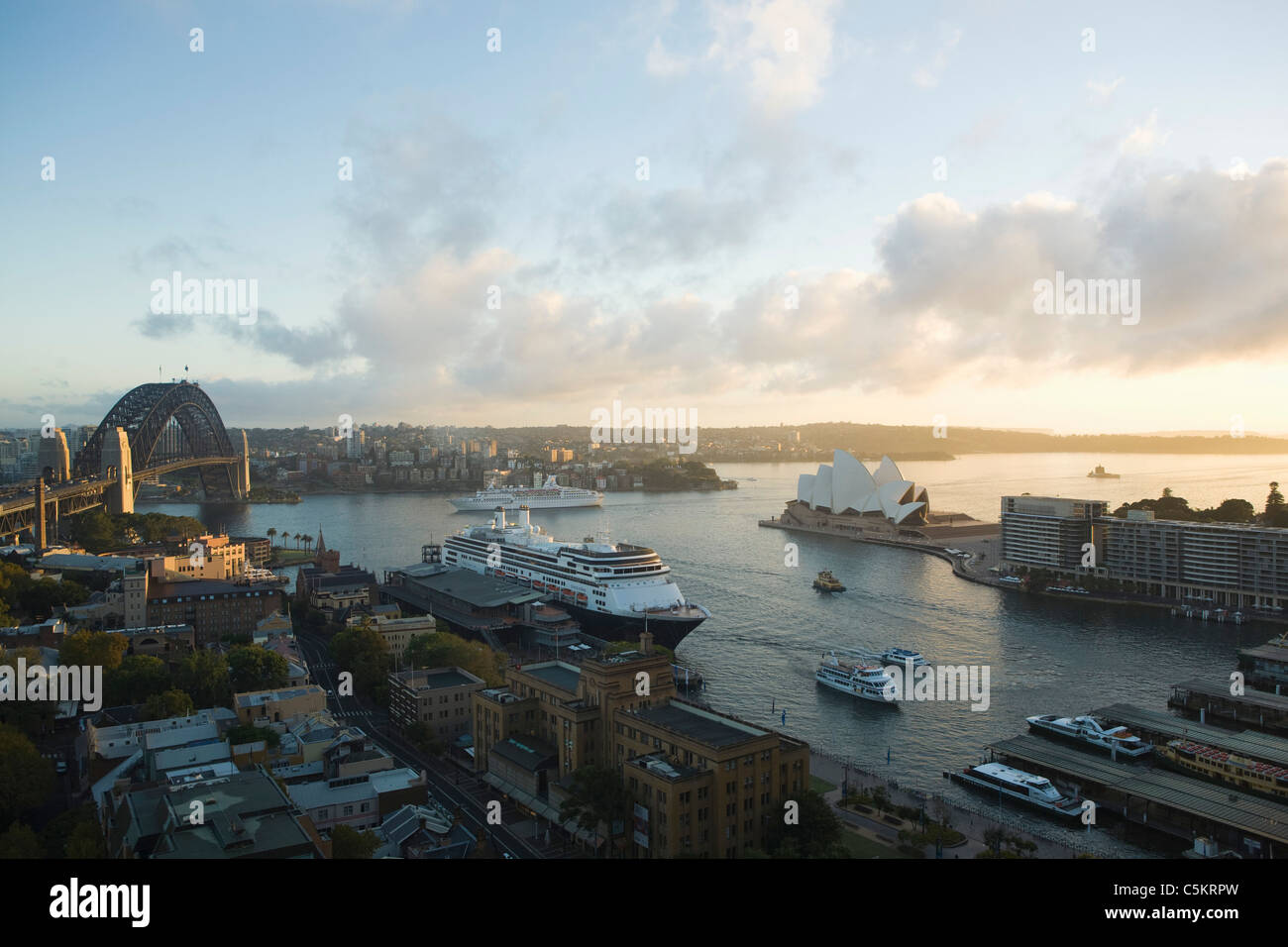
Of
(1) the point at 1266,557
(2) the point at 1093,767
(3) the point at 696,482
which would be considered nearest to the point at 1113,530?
(1) the point at 1266,557

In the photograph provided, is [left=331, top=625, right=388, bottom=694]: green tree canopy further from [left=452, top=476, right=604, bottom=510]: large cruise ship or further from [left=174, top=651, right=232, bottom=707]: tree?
[left=452, top=476, right=604, bottom=510]: large cruise ship

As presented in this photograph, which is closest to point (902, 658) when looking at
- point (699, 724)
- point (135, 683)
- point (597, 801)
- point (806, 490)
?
point (699, 724)

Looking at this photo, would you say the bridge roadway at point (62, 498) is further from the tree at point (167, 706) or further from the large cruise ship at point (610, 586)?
the tree at point (167, 706)

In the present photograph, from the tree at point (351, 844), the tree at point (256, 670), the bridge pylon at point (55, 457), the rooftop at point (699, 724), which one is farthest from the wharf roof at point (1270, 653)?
the bridge pylon at point (55, 457)

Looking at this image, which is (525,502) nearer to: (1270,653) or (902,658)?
(902,658)

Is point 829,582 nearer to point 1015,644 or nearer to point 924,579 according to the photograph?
point 924,579

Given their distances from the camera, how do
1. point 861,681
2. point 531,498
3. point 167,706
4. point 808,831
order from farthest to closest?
point 531,498 < point 861,681 < point 167,706 < point 808,831
